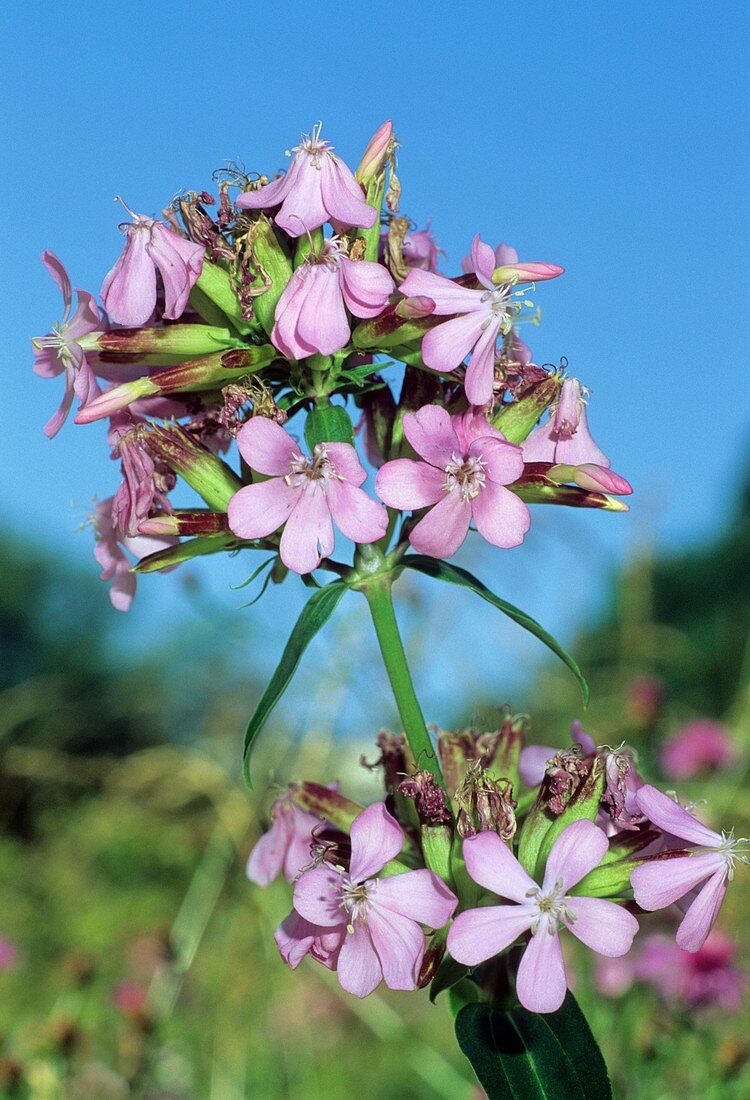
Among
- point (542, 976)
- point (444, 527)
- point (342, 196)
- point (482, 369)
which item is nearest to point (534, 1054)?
point (542, 976)

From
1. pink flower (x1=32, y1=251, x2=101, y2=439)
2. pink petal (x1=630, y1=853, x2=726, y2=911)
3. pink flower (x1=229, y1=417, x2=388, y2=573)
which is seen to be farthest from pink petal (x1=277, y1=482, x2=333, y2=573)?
pink petal (x1=630, y1=853, x2=726, y2=911)

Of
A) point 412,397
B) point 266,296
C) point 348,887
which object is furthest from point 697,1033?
point 266,296

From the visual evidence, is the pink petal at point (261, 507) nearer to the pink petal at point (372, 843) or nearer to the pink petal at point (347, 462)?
the pink petal at point (347, 462)

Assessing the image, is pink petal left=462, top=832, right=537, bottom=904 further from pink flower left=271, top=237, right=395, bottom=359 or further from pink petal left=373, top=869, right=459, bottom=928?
pink flower left=271, top=237, right=395, bottom=359

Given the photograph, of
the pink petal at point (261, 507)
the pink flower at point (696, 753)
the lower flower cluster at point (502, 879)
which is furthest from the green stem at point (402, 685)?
the pink flower at point (696, 753)

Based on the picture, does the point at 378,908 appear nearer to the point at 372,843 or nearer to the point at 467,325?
the point at 372,843
